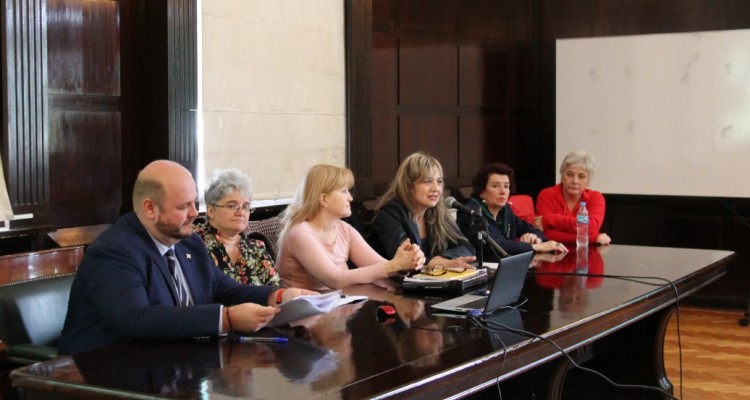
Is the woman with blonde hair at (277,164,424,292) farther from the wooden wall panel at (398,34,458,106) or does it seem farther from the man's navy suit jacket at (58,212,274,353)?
the wooden wall panel at (398,34,458,106)

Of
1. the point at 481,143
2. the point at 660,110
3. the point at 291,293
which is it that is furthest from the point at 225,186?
the point at 660,110

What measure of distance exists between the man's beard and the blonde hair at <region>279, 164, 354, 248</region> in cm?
131

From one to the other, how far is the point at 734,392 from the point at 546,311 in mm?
Answer: 2329

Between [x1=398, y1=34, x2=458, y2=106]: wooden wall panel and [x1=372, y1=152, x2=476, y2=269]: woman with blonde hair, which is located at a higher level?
[x1=398, y1=34, x2=458, y2=106]: wooden wall panel

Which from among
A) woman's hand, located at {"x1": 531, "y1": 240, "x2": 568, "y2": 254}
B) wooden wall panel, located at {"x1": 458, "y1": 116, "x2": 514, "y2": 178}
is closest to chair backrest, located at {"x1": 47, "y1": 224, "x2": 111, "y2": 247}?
woman's hand, located at {"x1": 531, "y1": 240, "x2": 568, "y2": 254}

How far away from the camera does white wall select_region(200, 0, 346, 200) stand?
16.9 feet

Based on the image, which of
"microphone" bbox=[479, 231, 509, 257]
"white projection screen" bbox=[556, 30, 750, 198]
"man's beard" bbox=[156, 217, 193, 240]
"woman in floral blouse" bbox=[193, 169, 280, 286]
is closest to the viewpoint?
"man's beard" bbox=[156, 217, 193, 240]

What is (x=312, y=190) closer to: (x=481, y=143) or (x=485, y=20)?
(x=481, y=143)

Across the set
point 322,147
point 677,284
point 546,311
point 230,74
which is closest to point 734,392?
point 677,284

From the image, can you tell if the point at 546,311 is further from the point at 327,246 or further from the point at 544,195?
the point at 544,195

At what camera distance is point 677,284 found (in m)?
3.72

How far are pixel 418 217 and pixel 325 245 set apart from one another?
73cm

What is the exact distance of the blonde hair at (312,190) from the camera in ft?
13.1

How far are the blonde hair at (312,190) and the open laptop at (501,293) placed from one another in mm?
1022
